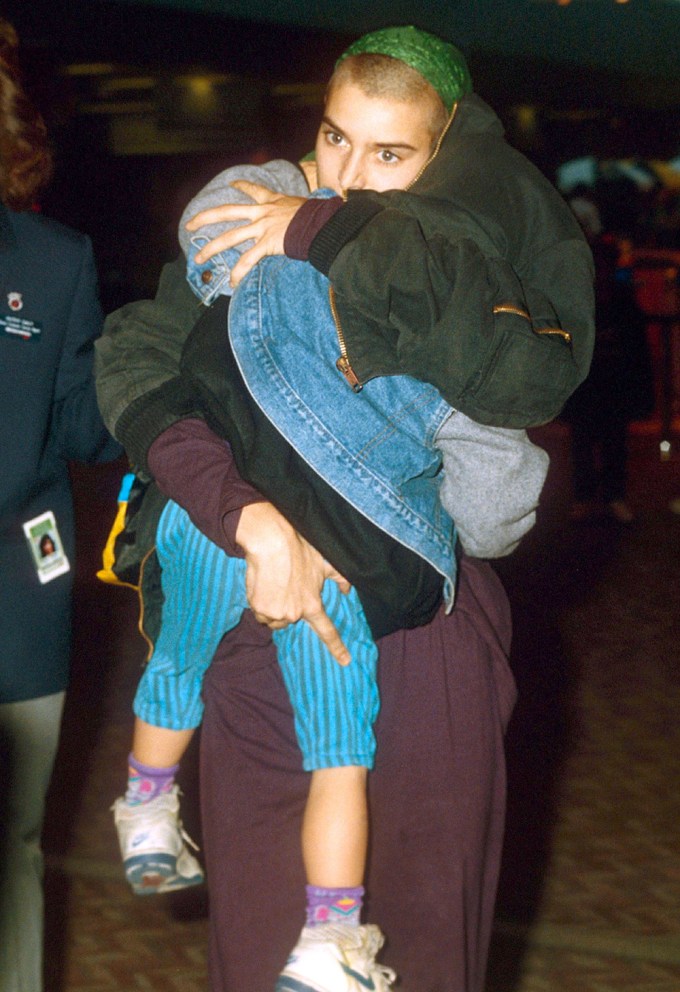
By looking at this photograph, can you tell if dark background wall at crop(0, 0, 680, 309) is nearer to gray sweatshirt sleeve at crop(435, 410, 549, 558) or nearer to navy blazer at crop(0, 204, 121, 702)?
navy blazer at crop(0, 204, 121, 702)

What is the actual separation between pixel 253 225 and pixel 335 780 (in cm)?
84

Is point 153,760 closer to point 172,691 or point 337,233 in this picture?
point 172,691

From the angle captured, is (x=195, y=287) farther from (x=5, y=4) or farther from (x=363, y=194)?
(x=5, y=4)

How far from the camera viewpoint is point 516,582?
766 centimetres

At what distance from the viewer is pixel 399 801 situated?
2.12 metres

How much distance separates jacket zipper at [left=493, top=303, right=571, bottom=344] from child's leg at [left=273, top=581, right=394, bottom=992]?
50 centimetres

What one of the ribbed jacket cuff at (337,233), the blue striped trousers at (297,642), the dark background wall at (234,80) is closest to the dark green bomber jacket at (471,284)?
the ribbed jacket cuff at (337,233)

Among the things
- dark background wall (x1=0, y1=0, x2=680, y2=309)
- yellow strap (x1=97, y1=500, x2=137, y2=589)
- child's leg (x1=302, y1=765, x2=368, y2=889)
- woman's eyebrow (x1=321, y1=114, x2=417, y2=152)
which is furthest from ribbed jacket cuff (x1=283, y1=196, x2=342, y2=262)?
dark background wall (x1=0, y1=0, x2=680, y2=309)

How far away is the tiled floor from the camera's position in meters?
3.71

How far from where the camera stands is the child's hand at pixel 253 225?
6.44 feet

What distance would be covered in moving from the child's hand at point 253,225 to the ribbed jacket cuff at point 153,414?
19 cm

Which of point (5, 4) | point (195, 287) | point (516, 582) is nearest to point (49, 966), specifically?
point (195, 287)

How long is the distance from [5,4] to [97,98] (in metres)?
3.22

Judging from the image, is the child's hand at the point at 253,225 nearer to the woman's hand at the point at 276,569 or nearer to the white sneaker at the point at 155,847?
the woman's hand at the point at 276,569
